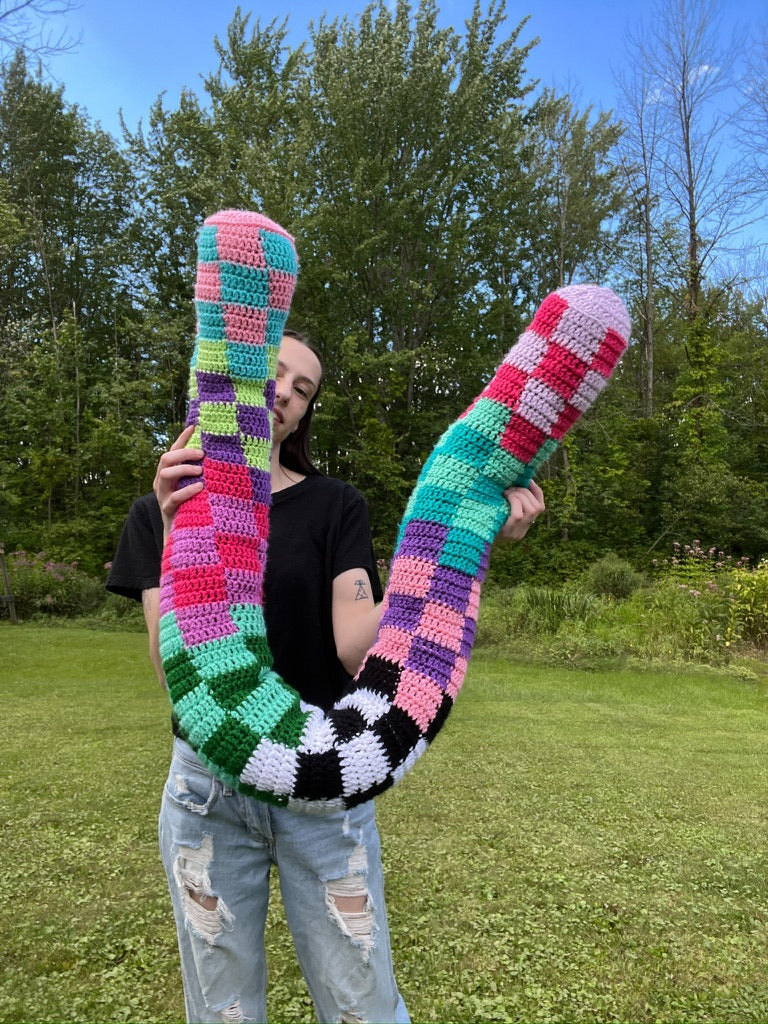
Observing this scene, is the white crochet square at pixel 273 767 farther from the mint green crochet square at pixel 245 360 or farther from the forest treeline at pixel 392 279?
the forest treeline at pixel 392 279

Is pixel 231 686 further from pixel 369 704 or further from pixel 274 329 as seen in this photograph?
pixel 274 329

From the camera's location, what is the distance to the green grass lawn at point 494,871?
8.30 feet

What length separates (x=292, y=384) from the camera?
151 centimetres

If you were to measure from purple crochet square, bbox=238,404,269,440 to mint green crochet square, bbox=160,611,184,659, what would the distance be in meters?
0.31

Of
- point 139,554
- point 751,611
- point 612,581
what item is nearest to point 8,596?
point 612,581

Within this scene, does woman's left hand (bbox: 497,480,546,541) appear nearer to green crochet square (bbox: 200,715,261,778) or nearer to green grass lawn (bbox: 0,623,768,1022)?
green crochet square (bbox: 200,715,261,778)

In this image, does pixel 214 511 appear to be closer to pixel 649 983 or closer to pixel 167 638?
pixel 167 638

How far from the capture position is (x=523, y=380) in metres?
1.14

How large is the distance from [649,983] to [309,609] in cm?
214

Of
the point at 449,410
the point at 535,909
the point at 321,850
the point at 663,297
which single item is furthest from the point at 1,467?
the point at 663,297

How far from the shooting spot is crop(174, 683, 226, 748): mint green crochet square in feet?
3.40

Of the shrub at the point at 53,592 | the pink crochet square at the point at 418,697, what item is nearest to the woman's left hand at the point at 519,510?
the pink crochet square at the point at 418,697

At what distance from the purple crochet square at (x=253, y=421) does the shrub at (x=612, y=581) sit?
388 inches

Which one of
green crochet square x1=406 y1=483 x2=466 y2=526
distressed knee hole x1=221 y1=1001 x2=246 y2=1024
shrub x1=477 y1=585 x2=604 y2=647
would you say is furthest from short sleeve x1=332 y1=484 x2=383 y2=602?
shrub x1=477 y1=585 x2=604 y2=647
